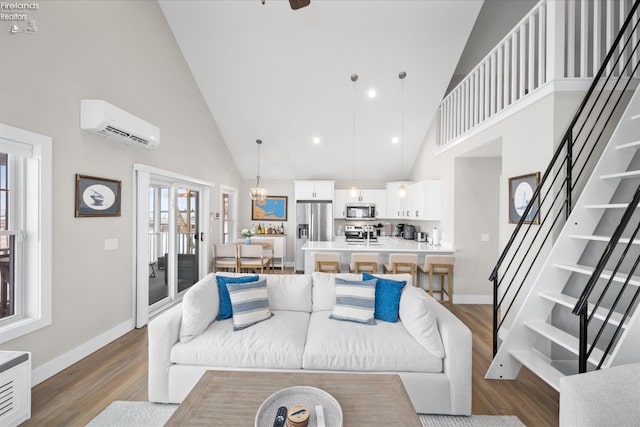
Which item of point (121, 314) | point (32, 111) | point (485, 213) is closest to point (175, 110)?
point (32, 111)

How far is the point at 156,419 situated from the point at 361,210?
5795mm

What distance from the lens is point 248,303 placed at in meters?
2.65

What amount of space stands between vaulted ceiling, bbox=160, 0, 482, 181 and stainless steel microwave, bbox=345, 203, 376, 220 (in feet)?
3.40

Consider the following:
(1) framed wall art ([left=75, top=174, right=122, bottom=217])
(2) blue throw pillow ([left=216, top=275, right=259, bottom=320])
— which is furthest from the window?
(2) blue throw pillow ([left=216, top=275, right=259, bottom=320])

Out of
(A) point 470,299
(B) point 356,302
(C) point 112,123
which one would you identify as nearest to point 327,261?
(B) point 356,302

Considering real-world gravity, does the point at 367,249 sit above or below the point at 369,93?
below

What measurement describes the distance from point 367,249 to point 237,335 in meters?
2.92

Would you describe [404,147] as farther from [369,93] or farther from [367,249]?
[367,249]

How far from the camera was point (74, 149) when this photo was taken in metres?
2.88

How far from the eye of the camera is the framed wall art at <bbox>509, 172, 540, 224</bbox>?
310cm

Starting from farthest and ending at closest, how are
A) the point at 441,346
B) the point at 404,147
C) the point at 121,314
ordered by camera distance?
1. the point at 404,147
2. the point at 121,314
3. the point at 441,346

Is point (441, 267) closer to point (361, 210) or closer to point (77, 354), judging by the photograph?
point (361, 210)

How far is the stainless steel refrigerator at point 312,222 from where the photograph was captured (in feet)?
23.8

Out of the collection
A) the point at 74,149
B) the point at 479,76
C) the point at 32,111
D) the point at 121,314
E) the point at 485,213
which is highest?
the point at 479,76
